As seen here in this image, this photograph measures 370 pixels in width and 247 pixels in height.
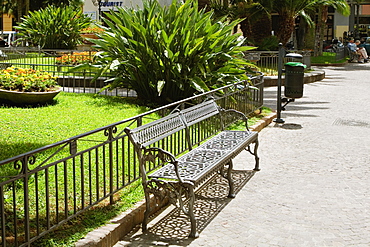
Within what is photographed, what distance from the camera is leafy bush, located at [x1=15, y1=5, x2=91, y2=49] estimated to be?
90.8 feet

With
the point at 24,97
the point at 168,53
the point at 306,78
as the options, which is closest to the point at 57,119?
the point at 24,97

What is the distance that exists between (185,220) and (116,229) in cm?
101

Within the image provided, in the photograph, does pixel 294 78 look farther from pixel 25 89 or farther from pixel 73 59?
pixel 73 59

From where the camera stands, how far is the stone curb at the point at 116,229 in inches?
206

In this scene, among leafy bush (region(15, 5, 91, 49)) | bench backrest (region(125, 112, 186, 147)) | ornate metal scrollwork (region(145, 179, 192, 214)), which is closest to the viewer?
ornate metal scrollwork (region(145, 179, 192, 214))

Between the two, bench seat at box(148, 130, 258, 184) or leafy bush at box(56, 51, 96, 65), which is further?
leafy bush at box(56, 51, 96, 65)

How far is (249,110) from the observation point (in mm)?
12938

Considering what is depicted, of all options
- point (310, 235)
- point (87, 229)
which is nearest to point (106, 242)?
point (87, 229)

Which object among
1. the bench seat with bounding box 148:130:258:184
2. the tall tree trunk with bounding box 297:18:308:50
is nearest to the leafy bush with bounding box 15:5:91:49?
the tall tree trunk with bounding box 297:18:308:50

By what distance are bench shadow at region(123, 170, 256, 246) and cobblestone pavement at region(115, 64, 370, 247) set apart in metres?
0.01

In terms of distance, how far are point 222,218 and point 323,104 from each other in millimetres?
10932

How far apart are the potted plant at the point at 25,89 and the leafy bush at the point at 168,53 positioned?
1.19 metres

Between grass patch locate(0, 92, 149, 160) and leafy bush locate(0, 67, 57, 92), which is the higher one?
leafy bush locate(0, 67, 57, 92)

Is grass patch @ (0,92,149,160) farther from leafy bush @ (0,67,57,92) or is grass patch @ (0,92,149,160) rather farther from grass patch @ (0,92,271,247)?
leafy bush @ (0,67,57,92)
